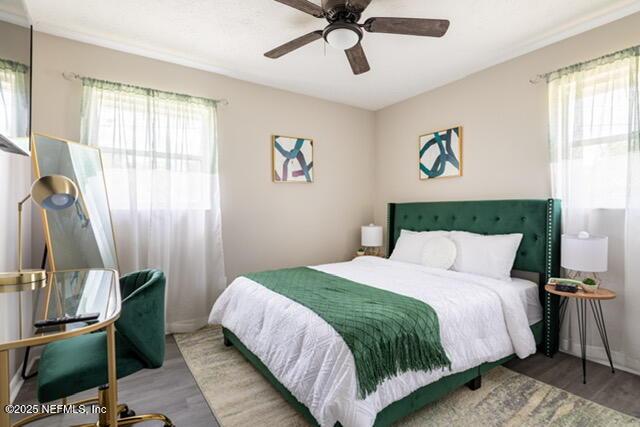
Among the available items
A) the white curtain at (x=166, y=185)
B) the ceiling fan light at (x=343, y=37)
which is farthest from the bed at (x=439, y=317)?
the ceiling fan light at (x=343, y=37)

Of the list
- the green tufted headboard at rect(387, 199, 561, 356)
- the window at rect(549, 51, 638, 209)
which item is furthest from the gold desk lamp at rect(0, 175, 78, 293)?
the window at rect(549, 51, 638, 209)

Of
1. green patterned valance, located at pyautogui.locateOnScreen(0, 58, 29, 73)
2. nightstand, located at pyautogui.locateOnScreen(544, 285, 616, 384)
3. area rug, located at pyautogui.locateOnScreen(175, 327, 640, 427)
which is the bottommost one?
area rug, located at pyautogui.locateOnScreen(175, 327, 640, 427)

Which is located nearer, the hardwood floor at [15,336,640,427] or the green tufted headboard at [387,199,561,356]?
the hardwood floor at [15,336,640,427]

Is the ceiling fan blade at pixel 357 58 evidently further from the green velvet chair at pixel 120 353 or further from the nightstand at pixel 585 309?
the nightstand at pixel 585 309

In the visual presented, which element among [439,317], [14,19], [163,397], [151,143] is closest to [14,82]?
[14,19]

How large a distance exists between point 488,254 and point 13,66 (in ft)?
11.8

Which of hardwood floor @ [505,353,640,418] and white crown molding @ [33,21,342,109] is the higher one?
white crown molding @ [33,21,342,109]

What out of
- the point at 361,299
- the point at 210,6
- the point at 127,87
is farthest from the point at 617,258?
the point at 127,87

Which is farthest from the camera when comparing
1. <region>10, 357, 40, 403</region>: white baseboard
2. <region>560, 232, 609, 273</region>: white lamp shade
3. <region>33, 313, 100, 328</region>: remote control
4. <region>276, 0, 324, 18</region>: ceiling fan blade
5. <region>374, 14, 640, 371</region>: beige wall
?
<region>374, 14, 640, 371</region>: beige wall

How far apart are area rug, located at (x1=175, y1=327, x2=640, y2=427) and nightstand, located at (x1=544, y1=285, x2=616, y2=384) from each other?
15.9 inches

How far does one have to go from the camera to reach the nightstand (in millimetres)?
2229

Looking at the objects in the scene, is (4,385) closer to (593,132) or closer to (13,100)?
(13,100)

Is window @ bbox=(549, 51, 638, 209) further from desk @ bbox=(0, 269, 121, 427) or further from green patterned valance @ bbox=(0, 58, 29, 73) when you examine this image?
green patterned valance @ bbox=(0, 58, 29, 73)

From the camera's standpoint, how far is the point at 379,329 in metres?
1.70
